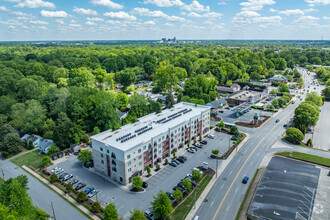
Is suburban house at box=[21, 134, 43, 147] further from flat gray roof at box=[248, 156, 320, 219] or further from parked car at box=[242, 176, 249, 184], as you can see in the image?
flat gray roof at box=[248, 156, 320, 219]

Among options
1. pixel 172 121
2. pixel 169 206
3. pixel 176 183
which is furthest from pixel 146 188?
pixel 172 121

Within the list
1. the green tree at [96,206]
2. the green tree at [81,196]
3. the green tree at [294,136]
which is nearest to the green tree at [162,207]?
the green tree at [96,206]

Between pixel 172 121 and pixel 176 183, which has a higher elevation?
pixel 172 121

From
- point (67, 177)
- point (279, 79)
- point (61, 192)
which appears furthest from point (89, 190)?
point (279, 79)

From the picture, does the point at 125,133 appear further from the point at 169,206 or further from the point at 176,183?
the point at 169,206

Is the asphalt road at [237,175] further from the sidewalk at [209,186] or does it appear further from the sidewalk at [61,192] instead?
the sidewalk at [61,192]
